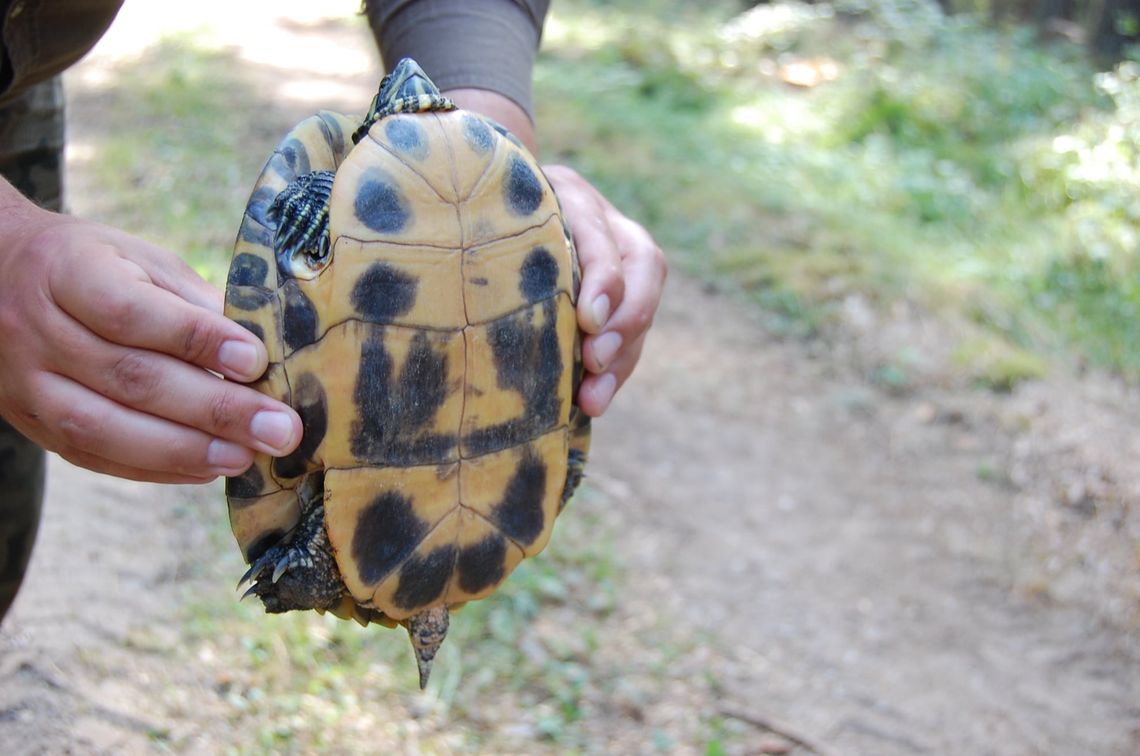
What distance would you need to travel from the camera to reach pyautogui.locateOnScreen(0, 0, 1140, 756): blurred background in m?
2.30

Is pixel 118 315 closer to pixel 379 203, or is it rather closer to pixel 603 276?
pixel 379 203

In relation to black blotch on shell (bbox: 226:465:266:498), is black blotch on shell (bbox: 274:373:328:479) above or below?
above

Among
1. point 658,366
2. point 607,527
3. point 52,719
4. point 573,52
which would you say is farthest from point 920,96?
point 52,719

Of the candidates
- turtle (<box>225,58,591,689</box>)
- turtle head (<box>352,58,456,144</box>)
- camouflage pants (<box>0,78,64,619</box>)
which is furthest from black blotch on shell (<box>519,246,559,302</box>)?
camouflage pants (<box>0,78,64,619</box>)

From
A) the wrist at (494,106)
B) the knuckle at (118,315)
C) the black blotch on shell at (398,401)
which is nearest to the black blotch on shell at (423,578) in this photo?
the black blotch on shell at (398,401)

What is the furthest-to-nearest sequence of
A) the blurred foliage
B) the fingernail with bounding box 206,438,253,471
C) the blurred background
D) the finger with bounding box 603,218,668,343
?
the blurred foliage < the blurred background < the finger with bounding box 603,218,668,343 < the fingernail with bounding box 206,438,253,471

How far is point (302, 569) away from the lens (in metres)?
1.35

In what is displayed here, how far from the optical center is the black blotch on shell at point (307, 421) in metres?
1.25

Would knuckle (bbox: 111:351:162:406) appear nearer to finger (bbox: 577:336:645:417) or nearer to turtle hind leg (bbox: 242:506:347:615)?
turtle hind leg (bbox: 242:506:347:615)

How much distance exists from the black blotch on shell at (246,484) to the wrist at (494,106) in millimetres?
645

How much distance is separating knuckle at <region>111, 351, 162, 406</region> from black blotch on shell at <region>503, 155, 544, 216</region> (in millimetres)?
475

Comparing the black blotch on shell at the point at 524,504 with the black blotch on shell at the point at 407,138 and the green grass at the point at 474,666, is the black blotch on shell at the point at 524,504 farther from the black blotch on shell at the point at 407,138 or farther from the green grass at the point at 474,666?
the green grass at the point at 474,666

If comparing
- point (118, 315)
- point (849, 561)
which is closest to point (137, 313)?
point (118, 315)

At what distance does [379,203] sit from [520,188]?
19 cm
